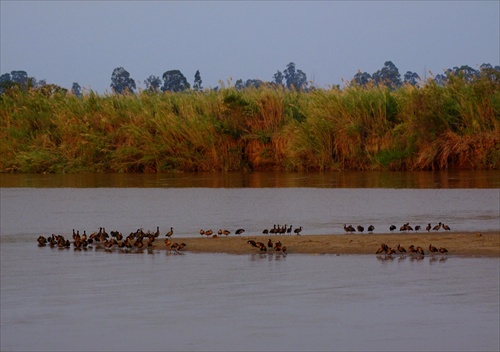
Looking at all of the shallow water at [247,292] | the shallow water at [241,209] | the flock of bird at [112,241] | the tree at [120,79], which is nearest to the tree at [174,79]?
the tree at [120,79]

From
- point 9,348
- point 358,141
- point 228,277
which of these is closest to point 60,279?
point 228,277

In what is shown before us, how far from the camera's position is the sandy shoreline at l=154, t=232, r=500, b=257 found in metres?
12.7

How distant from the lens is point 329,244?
13391mm

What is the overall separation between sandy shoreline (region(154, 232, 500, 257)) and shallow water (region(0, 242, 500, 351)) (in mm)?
393

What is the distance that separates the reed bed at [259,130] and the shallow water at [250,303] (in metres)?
14.9

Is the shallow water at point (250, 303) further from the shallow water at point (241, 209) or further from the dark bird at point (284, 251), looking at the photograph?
the shallow water at point (241, 209)

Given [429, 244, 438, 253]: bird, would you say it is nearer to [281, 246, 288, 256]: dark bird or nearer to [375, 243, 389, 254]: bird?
[375, 243, 389, 254]: bird

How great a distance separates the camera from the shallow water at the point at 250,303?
8.44 meters

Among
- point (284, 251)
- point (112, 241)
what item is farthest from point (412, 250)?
point (112, 241)

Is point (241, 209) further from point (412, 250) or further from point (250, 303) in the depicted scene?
point (250, 303)

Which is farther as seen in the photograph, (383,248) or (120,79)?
(120,79)

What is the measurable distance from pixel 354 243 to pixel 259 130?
15788 millimetres

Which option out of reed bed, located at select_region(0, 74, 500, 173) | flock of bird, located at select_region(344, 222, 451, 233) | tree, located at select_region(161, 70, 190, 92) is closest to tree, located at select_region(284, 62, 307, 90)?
tree, located at select_region(161, 70, 190, 92)

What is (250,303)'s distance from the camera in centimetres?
985
